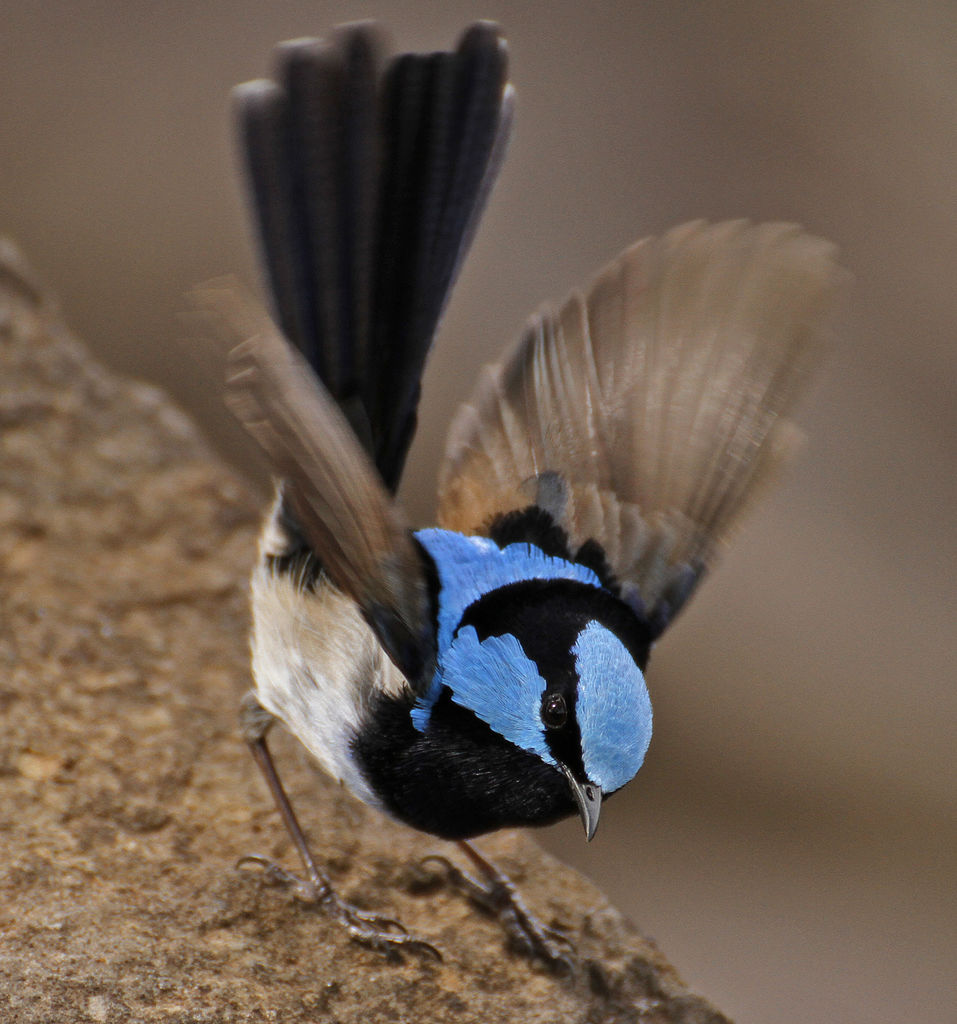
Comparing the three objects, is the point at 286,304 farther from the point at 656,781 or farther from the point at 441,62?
the point at 656,781

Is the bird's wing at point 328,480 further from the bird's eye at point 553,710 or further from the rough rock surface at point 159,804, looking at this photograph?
the rough rock surface at point 159,804

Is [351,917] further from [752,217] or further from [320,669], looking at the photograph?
[752,217]

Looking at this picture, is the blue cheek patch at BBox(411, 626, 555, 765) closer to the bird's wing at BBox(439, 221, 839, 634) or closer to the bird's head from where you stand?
the bird's head

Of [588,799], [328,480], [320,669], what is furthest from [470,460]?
[588,799]

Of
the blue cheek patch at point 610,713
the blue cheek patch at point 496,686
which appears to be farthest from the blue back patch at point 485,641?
the blue cheek patch at point 610,713

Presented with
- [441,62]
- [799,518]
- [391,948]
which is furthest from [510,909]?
[799,518]
